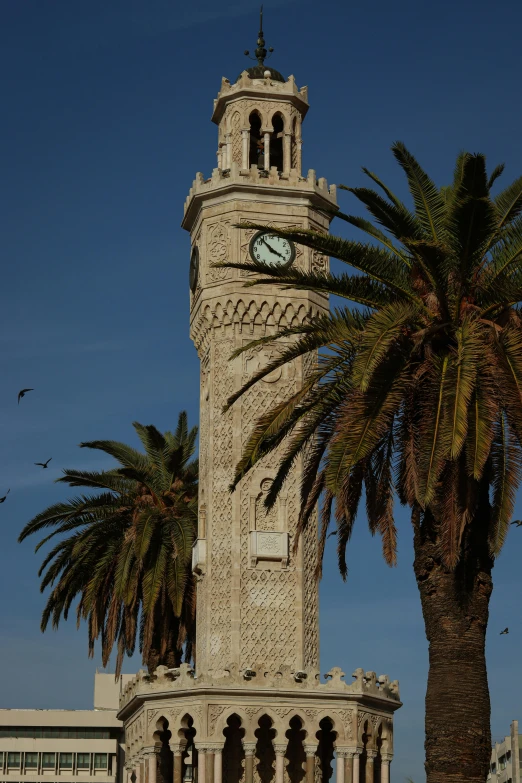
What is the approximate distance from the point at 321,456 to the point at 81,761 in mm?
57818

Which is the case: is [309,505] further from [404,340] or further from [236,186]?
[236,186]

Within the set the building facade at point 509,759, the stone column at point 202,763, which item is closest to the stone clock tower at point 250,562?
the stone column at point 202,763

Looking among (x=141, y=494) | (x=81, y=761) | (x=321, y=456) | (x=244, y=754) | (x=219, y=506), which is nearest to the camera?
Answer: (x=321, y=456)

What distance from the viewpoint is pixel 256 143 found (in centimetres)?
4619

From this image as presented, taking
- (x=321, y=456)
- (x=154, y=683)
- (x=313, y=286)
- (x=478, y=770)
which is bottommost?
(x=478, y=770)

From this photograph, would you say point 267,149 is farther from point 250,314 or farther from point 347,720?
point 347,720

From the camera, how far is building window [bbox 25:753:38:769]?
260 ft

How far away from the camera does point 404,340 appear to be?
24.8 m


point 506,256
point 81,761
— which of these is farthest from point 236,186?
point 81,761

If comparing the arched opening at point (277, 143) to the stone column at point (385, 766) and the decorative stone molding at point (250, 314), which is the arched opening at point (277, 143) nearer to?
the decorative stone molding at point (250, 314)

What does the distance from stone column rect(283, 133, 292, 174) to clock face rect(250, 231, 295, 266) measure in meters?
2.77

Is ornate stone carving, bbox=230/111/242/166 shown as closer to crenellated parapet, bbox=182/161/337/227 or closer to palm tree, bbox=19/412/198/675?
crenellated parapet, bbox=182/161/337/227

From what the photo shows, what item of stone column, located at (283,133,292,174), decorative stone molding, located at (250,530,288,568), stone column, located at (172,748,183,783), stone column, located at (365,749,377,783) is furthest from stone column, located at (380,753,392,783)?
stone column, located at (283,133,292,174)

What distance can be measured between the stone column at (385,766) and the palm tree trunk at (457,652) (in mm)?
17082
